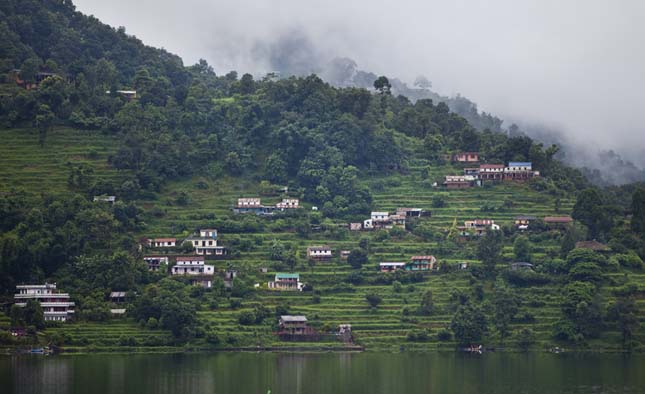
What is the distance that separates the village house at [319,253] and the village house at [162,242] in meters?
7.84

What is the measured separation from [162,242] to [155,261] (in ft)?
7.68

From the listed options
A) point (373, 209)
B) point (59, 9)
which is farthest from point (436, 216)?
point (59, 9)

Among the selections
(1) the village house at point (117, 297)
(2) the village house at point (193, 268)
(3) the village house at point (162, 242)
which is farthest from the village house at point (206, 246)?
(1) the village house at point (117, 297)

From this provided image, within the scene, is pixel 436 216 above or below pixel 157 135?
below

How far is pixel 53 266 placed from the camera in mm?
61875

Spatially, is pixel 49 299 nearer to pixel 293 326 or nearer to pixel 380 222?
pixel 293 326

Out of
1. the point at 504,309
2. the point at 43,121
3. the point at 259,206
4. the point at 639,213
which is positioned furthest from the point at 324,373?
the point at 43,121

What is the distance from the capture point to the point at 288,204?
71812mm

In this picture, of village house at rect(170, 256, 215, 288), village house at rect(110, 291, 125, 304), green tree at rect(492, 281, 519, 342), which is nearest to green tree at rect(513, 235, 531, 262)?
green tree at rect(492, 281, 519, 342)

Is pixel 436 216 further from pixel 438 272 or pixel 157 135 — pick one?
pixel 157 135

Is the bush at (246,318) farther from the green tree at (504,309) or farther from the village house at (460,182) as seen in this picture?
the village house at (460,182)

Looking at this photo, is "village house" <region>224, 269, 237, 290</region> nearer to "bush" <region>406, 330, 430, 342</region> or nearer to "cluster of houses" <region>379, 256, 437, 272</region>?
"cluster of houses" <region>379, 256, 437, 272</region>

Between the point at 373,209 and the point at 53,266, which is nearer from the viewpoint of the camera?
the point at 53,266

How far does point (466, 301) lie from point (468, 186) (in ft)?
49.3
